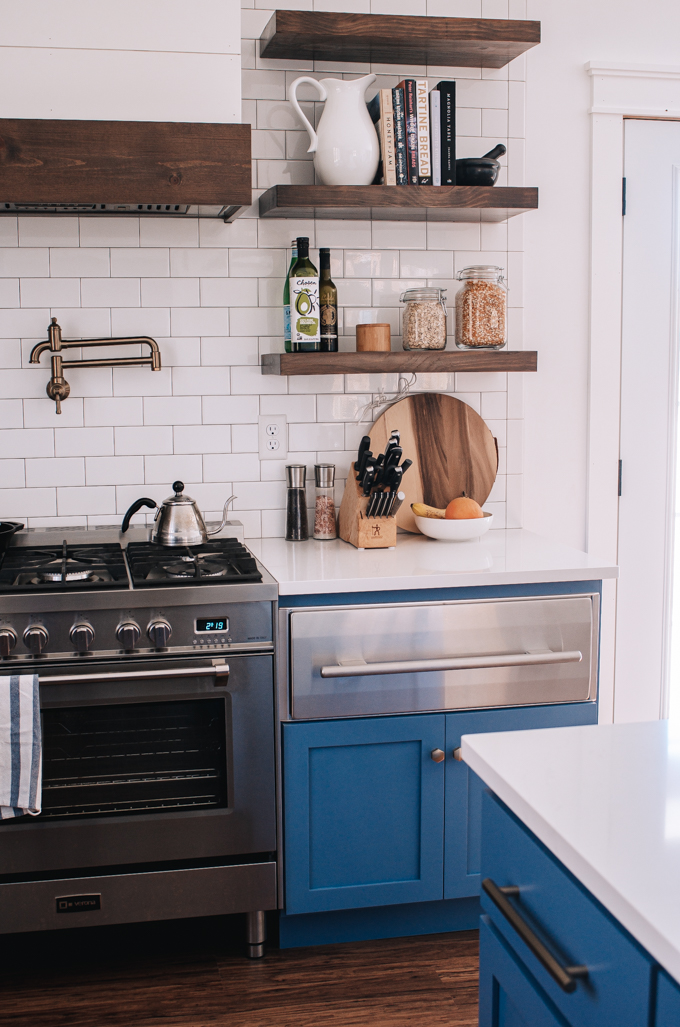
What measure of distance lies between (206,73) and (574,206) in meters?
1.29

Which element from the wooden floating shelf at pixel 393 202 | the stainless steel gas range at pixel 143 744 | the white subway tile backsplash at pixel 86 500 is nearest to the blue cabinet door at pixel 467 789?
the stainless steel gas range at pixel 143 744

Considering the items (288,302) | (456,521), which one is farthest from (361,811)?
(288,302)

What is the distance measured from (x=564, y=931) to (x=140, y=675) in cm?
134

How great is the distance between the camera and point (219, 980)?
2.25m

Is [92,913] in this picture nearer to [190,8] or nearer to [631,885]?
[631,885]

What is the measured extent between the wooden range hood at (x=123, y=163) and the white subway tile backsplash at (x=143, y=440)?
0.68m

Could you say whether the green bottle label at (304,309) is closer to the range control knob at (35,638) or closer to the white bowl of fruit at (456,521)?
the white bowl of fruit at (456,521)

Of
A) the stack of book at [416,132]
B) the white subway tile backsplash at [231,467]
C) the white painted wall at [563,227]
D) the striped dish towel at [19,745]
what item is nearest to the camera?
the striped dish towel at [19,745]

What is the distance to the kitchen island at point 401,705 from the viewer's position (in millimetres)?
2244

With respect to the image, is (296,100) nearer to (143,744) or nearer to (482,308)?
(482,308)

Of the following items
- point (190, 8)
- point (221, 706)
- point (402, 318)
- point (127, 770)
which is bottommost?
point (127, 770)

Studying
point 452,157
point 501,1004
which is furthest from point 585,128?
point 501,1004

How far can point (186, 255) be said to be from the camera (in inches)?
107

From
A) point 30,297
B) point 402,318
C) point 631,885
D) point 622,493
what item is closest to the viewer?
point 631,885
